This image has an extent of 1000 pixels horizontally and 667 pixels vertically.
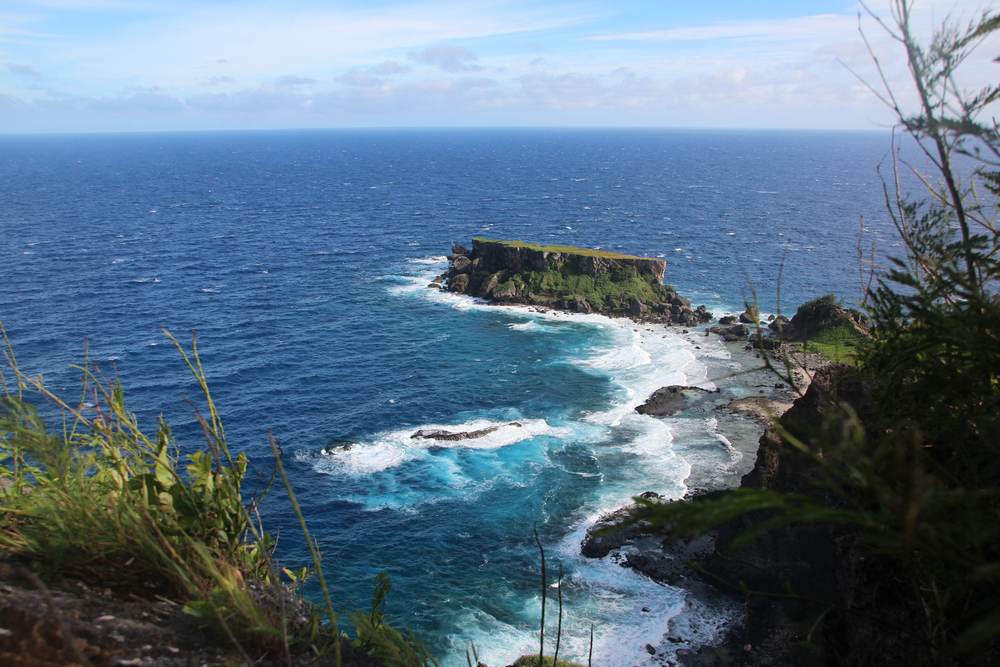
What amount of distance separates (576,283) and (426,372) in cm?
2830

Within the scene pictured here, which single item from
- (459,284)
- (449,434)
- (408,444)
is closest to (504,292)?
(459,284)

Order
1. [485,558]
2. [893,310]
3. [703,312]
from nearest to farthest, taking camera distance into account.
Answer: [893,310] < [485,558] < [703,312]

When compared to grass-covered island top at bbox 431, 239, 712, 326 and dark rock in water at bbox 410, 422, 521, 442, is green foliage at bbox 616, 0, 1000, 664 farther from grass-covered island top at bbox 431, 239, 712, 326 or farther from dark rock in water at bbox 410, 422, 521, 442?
grass-covered island top at bbox 431, 239, 712, 326

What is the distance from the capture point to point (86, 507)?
5.87 meters

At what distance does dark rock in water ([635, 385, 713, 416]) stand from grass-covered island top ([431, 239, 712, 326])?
18.9 metres

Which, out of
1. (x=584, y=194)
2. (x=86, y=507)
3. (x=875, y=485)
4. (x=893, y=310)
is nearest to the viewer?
(x=875, y=485)

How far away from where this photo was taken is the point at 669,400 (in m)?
52.1

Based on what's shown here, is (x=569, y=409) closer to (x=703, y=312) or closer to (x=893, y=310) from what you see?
(x=703, y=312)

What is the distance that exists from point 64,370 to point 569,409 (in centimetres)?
4473

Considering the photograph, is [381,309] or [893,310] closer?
[893,310]

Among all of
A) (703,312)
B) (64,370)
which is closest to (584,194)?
(703,312)

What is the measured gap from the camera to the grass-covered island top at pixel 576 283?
243ft

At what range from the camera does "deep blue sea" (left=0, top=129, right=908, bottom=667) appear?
105ft

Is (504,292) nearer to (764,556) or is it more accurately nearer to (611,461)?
(611,461)
